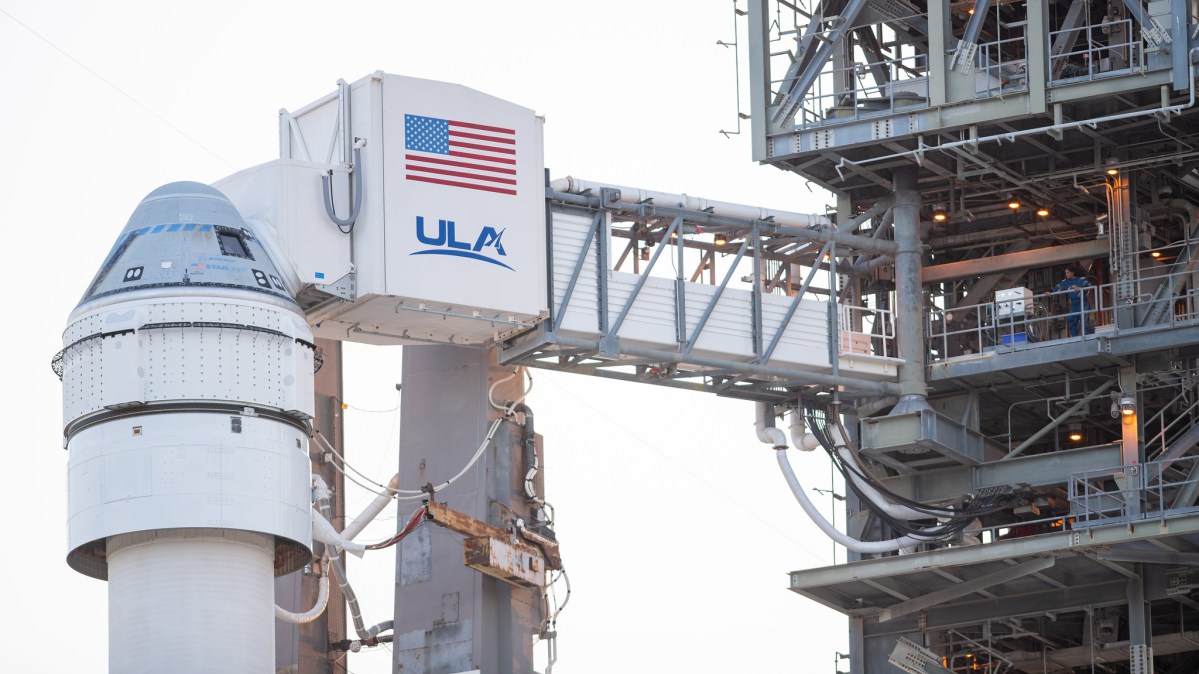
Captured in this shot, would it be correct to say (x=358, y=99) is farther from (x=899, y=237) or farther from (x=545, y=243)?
(x=899, y=237)

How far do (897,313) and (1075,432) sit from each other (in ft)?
19.7

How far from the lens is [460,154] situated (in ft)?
153

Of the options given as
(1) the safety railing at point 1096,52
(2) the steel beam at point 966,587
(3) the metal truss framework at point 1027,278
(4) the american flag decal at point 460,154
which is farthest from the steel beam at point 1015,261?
(4) the american flag decal at point 460,154

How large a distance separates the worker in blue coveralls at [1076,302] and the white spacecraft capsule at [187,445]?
17.5 m

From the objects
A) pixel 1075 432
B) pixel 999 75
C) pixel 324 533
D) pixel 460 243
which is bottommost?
pixel 324 533

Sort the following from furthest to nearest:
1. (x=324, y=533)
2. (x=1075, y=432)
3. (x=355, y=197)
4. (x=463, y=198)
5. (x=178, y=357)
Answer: (x=1075, y=432)
(x=463, y=198)
(x=355, y=197)
(x=324, y=533)
(x=178, y=357)

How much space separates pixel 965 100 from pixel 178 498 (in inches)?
735

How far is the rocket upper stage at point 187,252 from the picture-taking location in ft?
140

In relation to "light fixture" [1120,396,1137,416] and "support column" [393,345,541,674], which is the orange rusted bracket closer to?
"support column" [393,345,541,674]

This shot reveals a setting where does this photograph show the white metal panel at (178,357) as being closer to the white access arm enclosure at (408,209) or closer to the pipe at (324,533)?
the white access arm enclosure at (408,209)

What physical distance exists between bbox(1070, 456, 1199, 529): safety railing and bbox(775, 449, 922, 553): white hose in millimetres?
3647

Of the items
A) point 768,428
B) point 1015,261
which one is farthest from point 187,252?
point 1015,261

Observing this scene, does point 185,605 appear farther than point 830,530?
No

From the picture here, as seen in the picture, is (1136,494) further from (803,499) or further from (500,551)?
(500,551)
